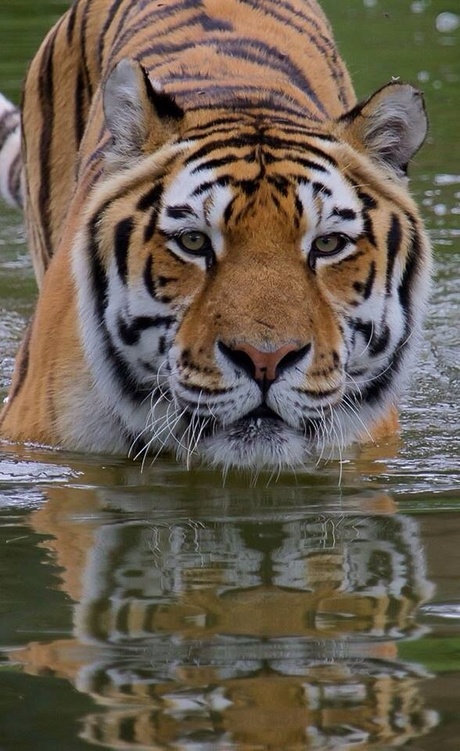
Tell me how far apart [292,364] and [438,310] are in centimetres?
251

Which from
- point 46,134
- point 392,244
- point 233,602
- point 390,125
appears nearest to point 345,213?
point 392,244

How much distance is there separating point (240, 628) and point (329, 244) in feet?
3.14

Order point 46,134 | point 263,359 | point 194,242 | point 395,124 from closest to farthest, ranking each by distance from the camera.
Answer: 1. point 263,359
2. point 194,242
3. point 395,124
4. point 46,134

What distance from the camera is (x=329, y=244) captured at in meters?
3.03

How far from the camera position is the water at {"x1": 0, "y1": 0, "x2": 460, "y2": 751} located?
6.47 feet

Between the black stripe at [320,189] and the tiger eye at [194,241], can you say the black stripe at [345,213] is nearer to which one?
the black stripe at [320,189]

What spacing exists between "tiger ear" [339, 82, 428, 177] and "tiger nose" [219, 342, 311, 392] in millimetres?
644

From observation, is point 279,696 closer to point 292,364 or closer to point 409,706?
point 409,706

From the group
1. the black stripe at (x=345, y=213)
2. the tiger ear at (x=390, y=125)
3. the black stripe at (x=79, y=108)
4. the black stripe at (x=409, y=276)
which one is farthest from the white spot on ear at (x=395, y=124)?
the black stripe at (x=79, y=108)

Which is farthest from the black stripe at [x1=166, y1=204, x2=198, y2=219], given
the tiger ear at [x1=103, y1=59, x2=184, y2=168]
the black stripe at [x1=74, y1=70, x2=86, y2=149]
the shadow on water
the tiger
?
the black stripe at [x1=74, y1=70, x2=86, y2=149]

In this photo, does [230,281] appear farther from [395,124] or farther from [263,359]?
[395,124]

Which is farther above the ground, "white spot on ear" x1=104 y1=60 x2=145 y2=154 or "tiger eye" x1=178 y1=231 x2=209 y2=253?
"white spot on ear" x1=104 y1=60 x2=145 y2=154

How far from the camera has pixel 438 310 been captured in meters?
5.25

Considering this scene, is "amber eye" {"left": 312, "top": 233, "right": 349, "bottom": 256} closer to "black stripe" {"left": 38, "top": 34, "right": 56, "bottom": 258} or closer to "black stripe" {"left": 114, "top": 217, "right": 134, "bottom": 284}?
"black stripe" {"left": 114, "top": 217, "right": 134, "bottom": 284}
